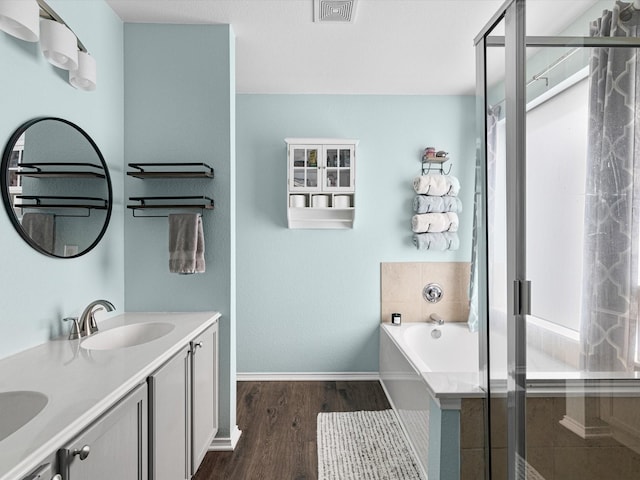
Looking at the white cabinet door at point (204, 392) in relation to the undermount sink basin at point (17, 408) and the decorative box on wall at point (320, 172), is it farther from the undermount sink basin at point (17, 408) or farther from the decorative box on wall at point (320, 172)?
the decorative box on wall at point (320, 172)

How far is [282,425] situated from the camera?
2711mm

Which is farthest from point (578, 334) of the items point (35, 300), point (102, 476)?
point (35, 300)

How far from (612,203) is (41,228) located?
81.5 inches

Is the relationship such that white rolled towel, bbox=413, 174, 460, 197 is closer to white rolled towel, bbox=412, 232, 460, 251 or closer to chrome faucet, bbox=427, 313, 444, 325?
white rolled towel, bbox=412, 232, 460, 251

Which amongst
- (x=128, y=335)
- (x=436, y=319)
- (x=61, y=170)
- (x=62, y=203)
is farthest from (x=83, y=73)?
(x=436, y=319)

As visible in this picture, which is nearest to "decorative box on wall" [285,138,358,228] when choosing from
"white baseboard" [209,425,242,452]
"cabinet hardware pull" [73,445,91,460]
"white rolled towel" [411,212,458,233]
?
"white rolled towel" [411,212,458,233]

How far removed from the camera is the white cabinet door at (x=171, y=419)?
1.49 meters

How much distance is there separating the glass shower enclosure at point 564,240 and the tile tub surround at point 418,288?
6.75ft

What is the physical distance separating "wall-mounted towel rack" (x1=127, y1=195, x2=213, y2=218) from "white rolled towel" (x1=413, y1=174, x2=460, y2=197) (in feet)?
6.16

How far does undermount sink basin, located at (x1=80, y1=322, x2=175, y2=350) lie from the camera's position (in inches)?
73.5

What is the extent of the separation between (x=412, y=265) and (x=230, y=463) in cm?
217

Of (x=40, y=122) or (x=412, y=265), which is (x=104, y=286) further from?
(x=412, y=265)

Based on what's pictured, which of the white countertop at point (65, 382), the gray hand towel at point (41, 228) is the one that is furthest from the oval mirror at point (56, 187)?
the white countertop at point (65, 382)

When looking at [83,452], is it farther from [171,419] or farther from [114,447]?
[171,419]
